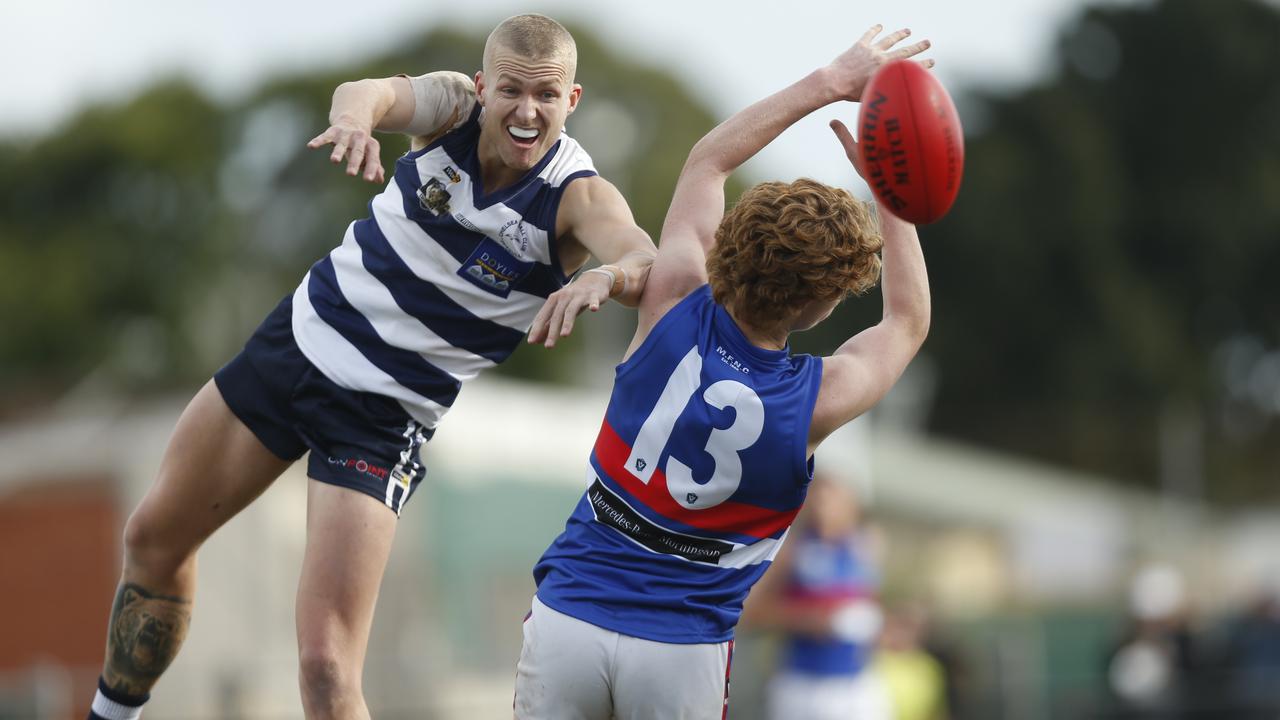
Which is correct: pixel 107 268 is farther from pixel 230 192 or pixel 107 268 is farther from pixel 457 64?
pixel 457 64

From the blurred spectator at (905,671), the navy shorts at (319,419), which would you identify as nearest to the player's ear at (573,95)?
the navy shorts at (319,419)

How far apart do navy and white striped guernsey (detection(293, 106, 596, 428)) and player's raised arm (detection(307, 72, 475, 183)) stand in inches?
3.0

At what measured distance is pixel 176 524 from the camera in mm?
5398

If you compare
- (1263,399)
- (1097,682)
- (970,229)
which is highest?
(1097,682)

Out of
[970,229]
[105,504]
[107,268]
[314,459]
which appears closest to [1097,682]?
[105,504]

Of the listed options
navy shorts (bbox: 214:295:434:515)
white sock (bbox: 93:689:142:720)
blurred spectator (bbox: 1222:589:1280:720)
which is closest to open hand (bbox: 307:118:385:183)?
navy shorts (bbox: 214:295:434:515)

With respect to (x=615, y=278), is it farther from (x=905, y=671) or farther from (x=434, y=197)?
(x=905, y=671)

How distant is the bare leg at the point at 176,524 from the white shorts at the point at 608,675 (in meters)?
1.46

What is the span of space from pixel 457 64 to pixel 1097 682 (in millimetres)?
27776

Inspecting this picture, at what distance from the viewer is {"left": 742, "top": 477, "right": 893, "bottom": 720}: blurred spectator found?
380 inches

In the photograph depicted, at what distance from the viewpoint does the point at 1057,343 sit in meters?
42.6

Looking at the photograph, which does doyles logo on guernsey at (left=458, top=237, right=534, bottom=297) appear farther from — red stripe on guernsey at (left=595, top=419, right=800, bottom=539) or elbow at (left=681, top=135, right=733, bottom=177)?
red stripe on guernsey at (left=595, top=419, right=800, bottom=539)

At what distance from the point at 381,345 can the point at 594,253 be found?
2.56ft

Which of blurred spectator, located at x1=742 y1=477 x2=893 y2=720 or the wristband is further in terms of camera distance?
blurred spectator, located at x1=742 y1=477 x2=893 y2=720
